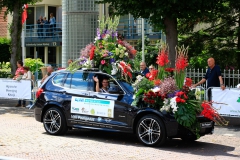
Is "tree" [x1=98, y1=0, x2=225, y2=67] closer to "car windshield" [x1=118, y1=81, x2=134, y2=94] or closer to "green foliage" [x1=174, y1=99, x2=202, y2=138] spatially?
"car windshield" [x1=118, y1=81, x2=134, y2=94]

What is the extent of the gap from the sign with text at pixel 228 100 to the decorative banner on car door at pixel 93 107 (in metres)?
3.86

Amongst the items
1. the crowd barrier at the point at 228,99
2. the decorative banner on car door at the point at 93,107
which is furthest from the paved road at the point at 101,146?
the decorative banner on car door at the point at 93,107

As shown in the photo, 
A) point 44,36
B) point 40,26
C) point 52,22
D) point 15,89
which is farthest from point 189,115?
point 40,26

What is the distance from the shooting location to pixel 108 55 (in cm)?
1303

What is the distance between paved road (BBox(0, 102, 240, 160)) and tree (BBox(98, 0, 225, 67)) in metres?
3.76

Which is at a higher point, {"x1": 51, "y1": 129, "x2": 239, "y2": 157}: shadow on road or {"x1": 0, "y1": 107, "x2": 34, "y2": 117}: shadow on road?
{"x1": 0, "y1": 107, "x2": 34, "y2": 117}: shadow on road

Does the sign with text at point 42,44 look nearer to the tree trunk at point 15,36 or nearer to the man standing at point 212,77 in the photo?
the tree trunk at point 15,36

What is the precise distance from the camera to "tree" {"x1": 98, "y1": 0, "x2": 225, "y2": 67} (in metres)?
15.7

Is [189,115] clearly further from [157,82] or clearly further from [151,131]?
[157,82]

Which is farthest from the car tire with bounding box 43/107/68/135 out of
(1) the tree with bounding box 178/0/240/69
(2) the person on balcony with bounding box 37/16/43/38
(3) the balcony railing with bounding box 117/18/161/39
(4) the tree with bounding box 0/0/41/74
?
(2) the person on balcony with bounding box 37/16/43/38

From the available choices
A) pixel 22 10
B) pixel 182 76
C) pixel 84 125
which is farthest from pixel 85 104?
pixel 22 10

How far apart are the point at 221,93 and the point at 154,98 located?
13.0 ft

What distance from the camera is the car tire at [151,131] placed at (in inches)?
448

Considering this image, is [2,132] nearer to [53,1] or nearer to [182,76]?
[182,76]
